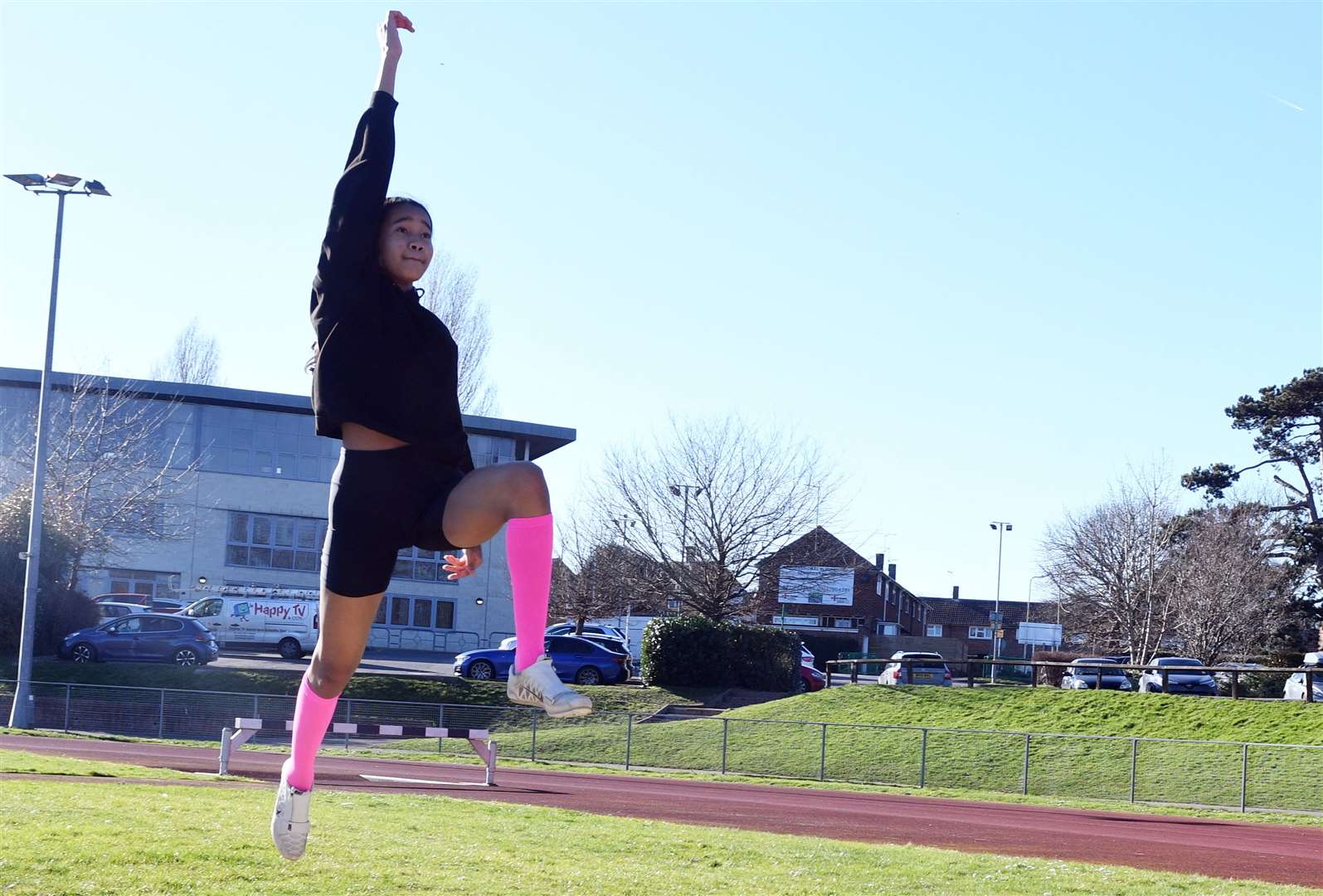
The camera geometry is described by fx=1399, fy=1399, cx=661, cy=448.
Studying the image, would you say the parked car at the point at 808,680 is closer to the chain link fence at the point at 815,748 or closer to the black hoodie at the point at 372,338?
the chain link fence at the point at 815,748

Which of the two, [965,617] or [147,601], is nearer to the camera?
[147,601]

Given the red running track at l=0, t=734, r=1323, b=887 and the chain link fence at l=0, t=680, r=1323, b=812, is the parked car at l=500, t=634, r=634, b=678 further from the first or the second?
the red running track at l=0, t=734, r=1323, b=887

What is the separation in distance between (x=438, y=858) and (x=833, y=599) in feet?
234

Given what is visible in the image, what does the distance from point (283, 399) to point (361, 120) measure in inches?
2139

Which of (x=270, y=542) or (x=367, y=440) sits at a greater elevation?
(x=270, y=542)

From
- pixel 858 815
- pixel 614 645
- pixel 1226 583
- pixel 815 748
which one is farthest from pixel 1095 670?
pixel 1226 583

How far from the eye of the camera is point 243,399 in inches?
2203

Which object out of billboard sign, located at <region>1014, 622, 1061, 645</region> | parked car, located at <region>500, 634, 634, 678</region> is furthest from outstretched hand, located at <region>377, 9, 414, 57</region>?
billboard sign, located at <region>1014, 622, 1061, 645</region>

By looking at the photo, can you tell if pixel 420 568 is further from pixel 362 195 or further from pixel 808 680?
pixel 362 195

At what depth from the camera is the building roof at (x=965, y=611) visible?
121 m

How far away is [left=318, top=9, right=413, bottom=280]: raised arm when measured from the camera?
3.84 meters

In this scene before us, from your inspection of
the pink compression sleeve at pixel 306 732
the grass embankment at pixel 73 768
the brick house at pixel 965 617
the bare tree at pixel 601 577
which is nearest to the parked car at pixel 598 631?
the bare tree at pixel 601 577

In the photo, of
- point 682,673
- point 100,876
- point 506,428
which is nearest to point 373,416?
point 100,876

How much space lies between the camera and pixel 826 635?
87.6 meters
